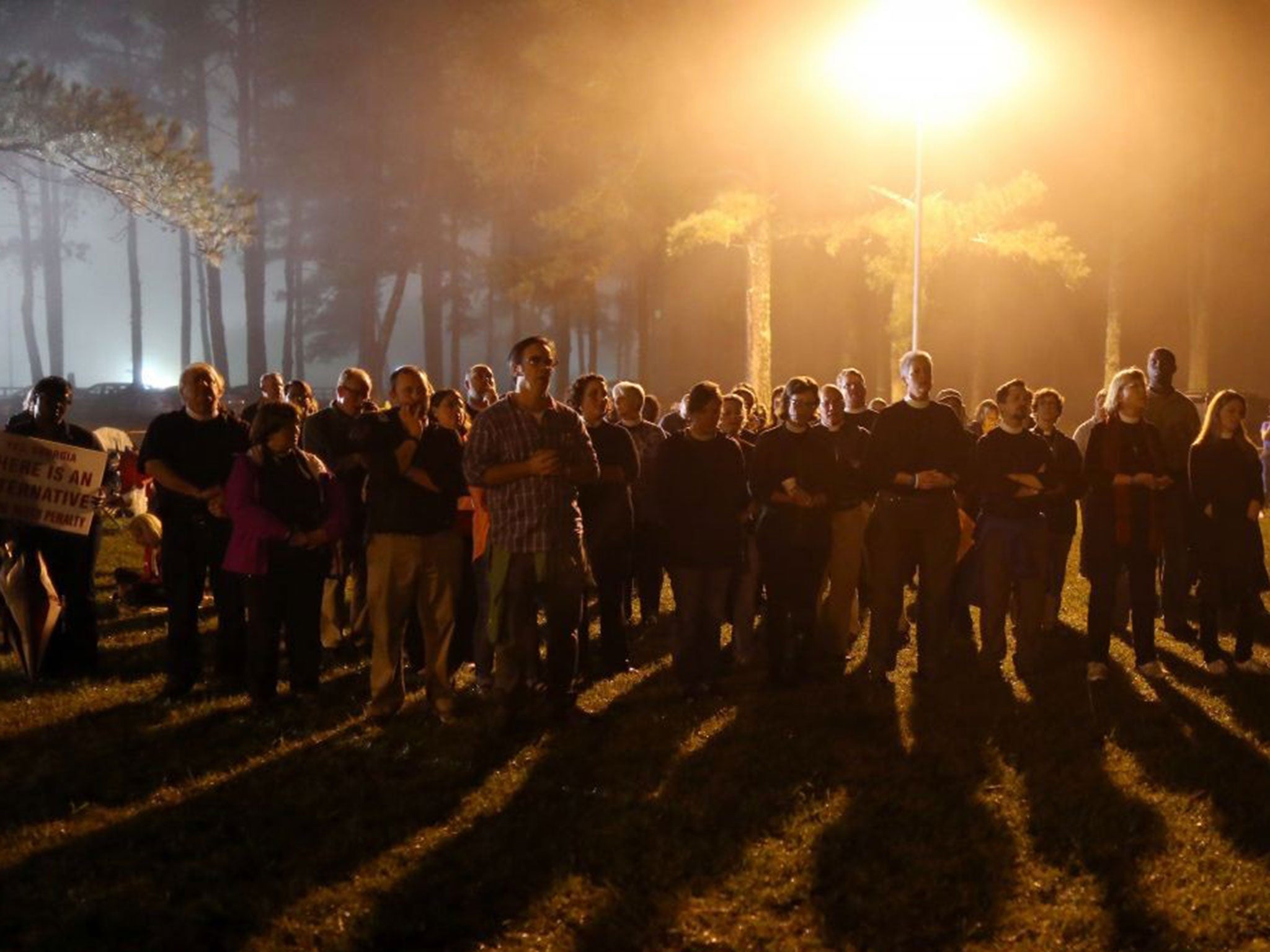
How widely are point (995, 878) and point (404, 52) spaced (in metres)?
36.8

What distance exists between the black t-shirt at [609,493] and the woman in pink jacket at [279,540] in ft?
5.22

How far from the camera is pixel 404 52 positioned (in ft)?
123

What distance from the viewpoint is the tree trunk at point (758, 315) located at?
76.1ft

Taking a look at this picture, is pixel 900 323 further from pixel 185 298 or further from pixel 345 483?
pixel 185 298

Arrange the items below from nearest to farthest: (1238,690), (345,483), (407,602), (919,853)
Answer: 1. (919,853)
2. (407,602)
3. (1238,690)
4. (345,483)

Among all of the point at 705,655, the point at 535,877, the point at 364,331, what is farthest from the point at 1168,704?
the point at 364,331

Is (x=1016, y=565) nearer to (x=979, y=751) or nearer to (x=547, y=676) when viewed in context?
(x=979, y=751)

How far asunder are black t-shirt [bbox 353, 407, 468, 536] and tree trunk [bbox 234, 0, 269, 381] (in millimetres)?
34766

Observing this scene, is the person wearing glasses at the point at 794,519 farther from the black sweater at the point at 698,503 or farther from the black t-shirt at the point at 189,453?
the black t-shirt at the point at 189,453

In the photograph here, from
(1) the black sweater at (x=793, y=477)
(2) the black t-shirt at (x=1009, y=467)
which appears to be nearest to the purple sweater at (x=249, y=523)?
(1) the black sweater at (x=793, y=477)

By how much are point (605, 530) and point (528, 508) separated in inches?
58.7

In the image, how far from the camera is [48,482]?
757 cm


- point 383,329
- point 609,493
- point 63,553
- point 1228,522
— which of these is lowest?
point 63,553

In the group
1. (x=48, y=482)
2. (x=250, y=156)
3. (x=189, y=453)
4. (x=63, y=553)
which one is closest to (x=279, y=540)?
(x=189, y=453)
